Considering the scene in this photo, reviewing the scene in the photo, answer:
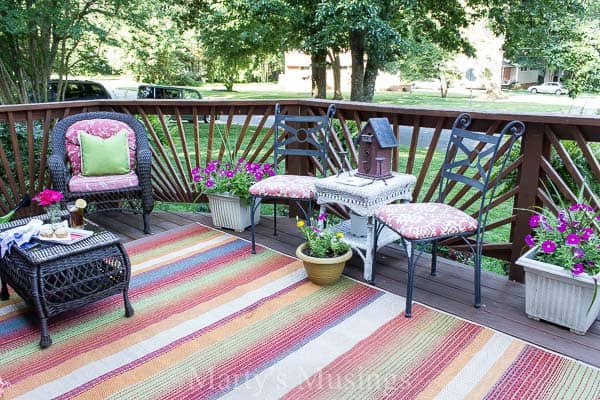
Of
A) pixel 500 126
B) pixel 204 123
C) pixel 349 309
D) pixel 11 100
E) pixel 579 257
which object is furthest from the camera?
pixel 204 123

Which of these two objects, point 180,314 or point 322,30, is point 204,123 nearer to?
point 322,30

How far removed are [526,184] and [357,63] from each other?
279 inches

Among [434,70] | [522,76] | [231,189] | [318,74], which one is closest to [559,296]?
[231,189]

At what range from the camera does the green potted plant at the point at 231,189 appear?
140 inches

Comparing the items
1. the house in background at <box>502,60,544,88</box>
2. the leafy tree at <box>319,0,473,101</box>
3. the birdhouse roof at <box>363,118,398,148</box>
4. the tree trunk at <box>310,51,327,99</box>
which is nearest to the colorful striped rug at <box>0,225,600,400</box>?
the birdhouse roof at <box>363,118,398,148</box>

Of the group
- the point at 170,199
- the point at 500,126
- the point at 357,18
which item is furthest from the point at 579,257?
the point at 357,18

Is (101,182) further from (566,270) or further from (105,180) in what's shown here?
(566,270)

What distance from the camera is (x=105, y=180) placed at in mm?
3449

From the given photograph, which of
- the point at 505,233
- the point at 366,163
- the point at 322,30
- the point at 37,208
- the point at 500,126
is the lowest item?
the point at 505,233

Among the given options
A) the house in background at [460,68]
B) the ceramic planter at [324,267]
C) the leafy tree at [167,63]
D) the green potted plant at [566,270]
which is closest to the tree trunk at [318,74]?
the house in background at [460,68]

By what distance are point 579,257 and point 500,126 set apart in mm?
954

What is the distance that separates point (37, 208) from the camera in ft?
13.2

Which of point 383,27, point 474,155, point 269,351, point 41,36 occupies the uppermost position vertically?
point 383,27

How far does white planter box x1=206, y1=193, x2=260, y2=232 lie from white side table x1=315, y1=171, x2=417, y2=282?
0.89m
